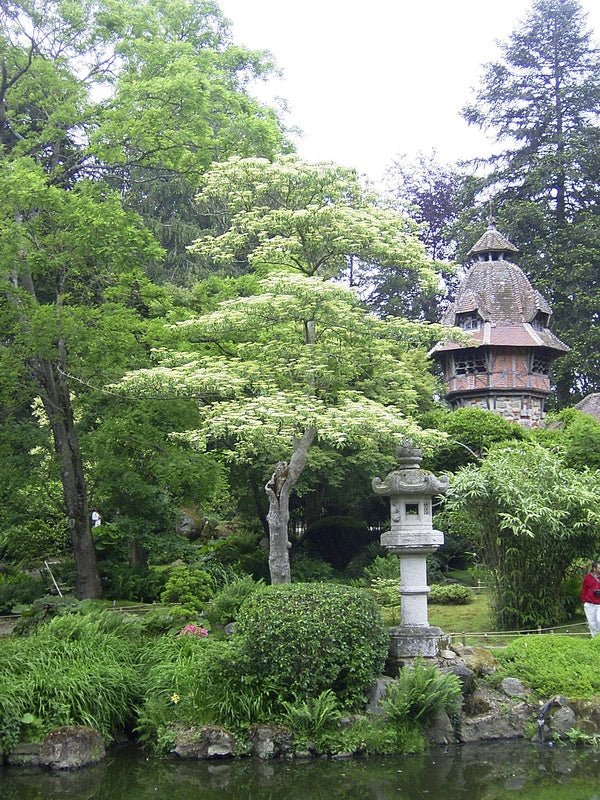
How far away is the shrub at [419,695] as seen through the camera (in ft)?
27.7

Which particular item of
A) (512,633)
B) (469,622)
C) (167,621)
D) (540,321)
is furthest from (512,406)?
(167,621)

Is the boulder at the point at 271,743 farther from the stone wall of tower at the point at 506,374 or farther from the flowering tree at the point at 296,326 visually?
the stone wall of tower at the point at 506,374

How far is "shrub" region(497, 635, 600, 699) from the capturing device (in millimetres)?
8969

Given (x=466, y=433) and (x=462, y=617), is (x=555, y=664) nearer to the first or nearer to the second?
(x=462, y=617)

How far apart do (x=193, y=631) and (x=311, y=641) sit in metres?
2.43

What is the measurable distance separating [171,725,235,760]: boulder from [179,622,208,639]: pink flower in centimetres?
180

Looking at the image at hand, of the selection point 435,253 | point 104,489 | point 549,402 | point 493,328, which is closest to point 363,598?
point 104,489

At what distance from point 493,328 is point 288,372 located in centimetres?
1635

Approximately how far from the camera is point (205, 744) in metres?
8.26

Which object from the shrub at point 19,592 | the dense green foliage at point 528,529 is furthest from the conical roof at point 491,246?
the shrub at point 19,592

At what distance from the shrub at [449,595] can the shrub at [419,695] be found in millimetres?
6159

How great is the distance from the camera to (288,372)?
1060 centimetres

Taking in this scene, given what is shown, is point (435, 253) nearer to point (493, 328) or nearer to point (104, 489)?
point (493, 328)

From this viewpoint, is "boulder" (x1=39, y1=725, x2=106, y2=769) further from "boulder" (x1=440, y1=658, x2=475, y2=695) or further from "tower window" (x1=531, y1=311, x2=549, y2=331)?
"tower window" (x1=531, y1=311, x2=549, y2=331)
